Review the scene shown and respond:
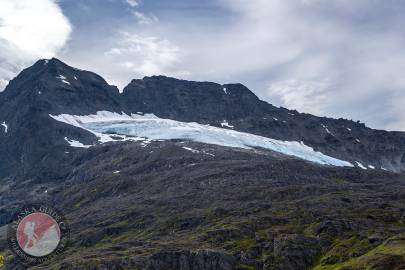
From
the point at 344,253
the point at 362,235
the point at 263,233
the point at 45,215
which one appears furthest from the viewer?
the point at 263,233

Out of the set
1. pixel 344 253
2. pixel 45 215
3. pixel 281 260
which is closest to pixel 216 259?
pixel 281 260

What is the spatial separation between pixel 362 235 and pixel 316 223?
20833mm

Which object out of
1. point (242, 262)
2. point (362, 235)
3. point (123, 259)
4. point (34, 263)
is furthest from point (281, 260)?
point (34, 263)

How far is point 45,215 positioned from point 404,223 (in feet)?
459

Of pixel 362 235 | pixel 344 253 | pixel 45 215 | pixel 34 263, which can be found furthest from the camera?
pixel 34 263

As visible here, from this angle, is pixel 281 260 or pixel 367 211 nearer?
pixel 281 260

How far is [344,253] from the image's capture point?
518 feet

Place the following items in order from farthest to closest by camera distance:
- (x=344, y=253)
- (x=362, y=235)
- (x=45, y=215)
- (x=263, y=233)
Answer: (x=263, y=233) < (x=362, y=235) < (x=344, y=253) < (x=45, y=215)

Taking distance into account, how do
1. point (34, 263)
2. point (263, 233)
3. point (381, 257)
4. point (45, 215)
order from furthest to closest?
point (34, 263)
point (263, 233)
point (381, 257)
point (45, 215)

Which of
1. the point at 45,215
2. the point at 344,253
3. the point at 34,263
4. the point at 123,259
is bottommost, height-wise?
the point at 34,263

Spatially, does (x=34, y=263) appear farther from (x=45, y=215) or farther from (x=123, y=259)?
(x=45, y=215)

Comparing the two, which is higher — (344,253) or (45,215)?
(45,215)

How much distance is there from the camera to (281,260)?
164 metres

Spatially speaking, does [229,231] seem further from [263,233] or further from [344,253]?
[344,253]
